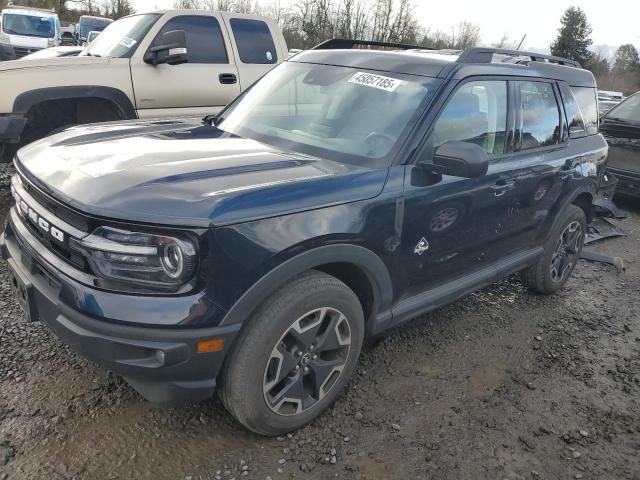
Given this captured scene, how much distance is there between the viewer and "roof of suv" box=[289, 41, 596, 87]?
3.09 metres

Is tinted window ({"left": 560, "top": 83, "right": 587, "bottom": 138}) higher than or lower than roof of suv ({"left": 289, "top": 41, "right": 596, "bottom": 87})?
lower

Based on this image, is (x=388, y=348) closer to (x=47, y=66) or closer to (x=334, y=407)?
(x=334, y=407)

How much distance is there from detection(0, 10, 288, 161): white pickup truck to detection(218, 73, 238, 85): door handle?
0.04ft

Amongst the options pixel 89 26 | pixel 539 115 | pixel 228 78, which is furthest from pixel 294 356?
pixel 89 26

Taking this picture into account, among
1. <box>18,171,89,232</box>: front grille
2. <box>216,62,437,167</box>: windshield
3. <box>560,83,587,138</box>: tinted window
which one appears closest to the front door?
<box>216,62,437,167</box>: windshield

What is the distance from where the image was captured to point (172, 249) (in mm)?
2039

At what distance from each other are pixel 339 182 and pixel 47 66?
3925 millimetres

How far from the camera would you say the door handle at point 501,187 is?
3.26m

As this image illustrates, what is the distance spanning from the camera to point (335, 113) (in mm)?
3096

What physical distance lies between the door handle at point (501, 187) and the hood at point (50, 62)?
4.17 m

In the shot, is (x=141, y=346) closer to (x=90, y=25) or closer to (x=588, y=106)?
(x=588, y=106)

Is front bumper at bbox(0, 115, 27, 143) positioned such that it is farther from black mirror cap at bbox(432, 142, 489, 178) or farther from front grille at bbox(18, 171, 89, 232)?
black mirror cap at bbox(432, 142, 489, 178)

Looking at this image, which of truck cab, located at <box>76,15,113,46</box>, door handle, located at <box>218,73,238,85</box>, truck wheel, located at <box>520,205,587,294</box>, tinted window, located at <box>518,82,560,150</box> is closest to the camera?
tinted window, located at <box>518,82,560,150</box>

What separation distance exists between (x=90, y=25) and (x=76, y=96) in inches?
814
